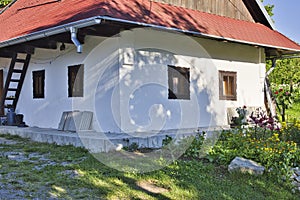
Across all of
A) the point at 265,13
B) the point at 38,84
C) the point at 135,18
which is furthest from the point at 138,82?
the point at 265,13

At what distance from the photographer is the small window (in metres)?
9.91

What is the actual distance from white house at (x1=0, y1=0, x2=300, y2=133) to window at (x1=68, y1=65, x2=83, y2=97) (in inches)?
0.9

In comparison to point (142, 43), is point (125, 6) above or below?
above

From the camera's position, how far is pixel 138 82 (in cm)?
823

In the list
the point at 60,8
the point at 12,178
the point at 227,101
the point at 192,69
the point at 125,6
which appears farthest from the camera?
the point at 227,101

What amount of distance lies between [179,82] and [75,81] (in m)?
2.49

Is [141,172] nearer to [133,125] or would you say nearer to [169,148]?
[169,148]

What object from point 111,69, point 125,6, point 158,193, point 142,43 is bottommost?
point 158,193

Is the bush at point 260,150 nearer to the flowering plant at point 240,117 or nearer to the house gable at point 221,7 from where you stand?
the flowering plant at point 240,117

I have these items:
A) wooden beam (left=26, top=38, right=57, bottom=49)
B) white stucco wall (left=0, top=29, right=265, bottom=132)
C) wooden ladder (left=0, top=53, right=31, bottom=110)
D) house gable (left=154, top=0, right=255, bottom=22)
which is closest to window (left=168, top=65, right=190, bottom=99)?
white stucco wall (left=0, top=29, right=265, bottom=132)

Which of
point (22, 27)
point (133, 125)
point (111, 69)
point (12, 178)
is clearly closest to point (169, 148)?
point (133, 125)

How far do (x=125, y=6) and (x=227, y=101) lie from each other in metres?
4.34

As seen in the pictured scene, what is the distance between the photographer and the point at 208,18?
9.83 metres

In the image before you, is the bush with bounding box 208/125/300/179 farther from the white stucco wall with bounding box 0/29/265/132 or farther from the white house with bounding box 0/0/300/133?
the white house with bounding box 0/0/300/133
